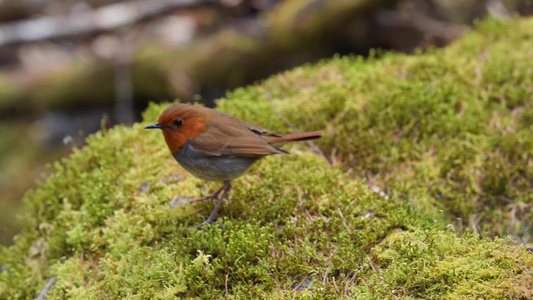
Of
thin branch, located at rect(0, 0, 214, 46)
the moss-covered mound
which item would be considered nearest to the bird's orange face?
the moss-covered mound

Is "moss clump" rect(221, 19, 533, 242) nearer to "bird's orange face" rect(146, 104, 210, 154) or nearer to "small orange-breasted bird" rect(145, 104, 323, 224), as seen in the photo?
"small orange-breasted bird" rect(145, 104, 323, 224)

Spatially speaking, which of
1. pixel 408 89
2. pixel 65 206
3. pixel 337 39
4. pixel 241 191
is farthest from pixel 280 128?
pixel 337 39

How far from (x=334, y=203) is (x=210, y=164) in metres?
1.04

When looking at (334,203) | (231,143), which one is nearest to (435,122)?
(334,203)

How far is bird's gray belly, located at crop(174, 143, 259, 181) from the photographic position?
11.5 ft

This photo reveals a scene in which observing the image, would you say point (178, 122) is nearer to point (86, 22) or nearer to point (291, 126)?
point (291, 126)

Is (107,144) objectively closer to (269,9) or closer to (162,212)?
(162,212)

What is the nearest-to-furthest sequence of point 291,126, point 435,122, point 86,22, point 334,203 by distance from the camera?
point 334,203
point 435,122
point 291,126
point 86,22

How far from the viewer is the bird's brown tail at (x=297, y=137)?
138 inches

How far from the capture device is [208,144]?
3533mm

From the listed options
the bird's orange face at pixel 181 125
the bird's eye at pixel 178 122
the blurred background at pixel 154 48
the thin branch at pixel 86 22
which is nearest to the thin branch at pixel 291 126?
the bird's orange face at pixel 181 125

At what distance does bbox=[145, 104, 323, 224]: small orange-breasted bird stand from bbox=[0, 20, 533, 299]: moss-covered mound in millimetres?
343

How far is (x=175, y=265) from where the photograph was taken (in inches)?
126

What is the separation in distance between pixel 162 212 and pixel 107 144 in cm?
127
